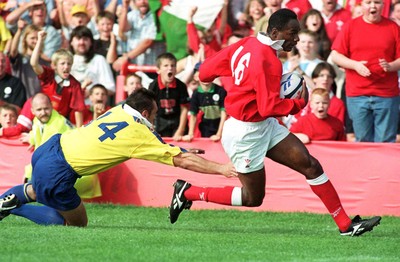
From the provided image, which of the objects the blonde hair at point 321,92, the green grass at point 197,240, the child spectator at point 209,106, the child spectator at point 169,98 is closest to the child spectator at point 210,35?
the child spectator at point 169,98

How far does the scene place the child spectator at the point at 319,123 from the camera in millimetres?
12117

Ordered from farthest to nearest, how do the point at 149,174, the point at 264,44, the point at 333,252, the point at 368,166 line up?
the point at 149,174
the point at 368,166
the point at 264,44
the point at 333,252

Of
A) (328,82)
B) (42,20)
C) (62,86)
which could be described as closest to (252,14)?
(328,82)

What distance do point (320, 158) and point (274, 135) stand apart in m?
2.51

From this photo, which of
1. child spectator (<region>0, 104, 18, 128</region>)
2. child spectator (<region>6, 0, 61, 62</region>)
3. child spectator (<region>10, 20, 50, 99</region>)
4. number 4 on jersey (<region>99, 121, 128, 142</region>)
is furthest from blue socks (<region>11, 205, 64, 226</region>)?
child spectator (<region>6, 0, 61, 62</region>)

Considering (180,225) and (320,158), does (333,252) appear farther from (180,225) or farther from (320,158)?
(320,158)

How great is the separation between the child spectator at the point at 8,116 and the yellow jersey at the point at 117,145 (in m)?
4.08

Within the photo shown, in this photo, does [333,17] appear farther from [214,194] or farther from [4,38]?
[214,194]

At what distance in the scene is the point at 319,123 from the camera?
40.0ft

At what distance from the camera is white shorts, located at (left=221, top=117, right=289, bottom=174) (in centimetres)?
921

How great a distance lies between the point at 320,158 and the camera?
38.4 feet

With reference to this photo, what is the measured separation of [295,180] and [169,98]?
2.19 m

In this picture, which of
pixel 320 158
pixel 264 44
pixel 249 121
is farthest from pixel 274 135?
pixel 320 158

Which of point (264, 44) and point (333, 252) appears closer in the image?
point (333, 252)
